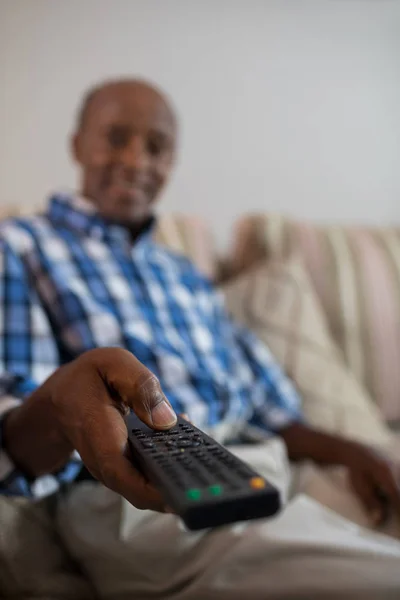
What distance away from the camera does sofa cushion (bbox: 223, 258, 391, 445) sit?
94cm

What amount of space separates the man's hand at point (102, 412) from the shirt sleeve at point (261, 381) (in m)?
0.45

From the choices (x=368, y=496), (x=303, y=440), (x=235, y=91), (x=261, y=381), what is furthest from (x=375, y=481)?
(x=235, y=91)

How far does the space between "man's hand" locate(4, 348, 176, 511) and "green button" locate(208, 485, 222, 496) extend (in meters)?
0.05

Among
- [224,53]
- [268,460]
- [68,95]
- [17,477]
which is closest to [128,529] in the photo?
[17,477]

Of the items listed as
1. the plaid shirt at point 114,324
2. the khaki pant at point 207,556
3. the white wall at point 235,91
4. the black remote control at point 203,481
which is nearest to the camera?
the black remote control at point 203,481

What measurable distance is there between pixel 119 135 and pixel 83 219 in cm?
17

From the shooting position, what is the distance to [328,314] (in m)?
1.16

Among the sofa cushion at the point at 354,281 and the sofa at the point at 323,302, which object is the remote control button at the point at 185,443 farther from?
the sofa cushion at the point at 354,281

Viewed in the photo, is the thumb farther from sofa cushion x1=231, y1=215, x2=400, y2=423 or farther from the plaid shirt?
sofa cushion x1=231, y1=215, x2=400, y2=423

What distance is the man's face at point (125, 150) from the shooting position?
906 mm

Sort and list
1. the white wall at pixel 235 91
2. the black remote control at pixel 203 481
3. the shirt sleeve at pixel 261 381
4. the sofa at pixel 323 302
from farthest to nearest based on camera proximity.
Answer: the white wall at pixel 235 91
the sofa at pixel 323 302
the shirt sleeve at pixel 261 381
the black remote control at pixel 203 481

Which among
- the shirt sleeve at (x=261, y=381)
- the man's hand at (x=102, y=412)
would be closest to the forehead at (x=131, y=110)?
the shirt sleeve at (x=261, y=381)

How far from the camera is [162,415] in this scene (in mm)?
333

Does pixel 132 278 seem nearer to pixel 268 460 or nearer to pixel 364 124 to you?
pixel 268 460
